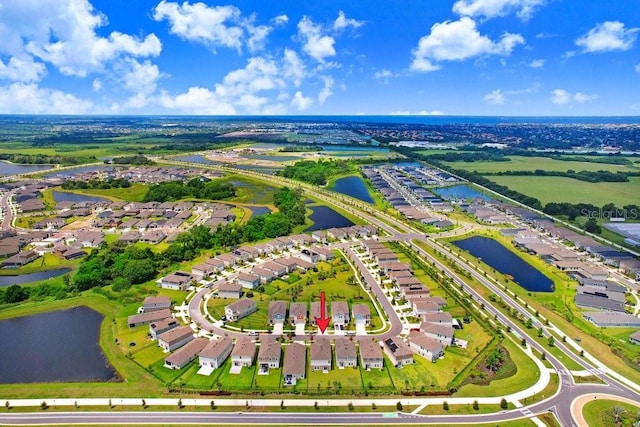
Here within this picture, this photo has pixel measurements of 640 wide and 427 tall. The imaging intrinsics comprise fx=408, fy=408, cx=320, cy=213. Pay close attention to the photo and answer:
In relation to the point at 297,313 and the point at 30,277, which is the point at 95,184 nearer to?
the point at 30,277

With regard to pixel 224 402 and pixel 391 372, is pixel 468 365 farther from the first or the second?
pixel 224 402

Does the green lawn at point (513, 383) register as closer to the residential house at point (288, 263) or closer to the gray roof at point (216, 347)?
the gray roof at point (216, 347)

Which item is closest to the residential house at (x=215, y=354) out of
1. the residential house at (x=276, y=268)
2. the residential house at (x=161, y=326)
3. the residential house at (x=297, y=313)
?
the residential house at (x=161, y=326)

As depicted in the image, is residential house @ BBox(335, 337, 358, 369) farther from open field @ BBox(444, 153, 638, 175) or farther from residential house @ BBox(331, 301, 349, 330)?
open field @ BBox(444, 153, 638, 175)

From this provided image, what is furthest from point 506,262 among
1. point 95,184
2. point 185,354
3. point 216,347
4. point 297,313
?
point 95,184

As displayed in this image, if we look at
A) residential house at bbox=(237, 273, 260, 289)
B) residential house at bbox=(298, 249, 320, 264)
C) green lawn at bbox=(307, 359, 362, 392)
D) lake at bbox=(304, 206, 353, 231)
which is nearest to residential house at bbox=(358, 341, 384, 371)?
green lawn at bbox=(307, 359, 362, 392)

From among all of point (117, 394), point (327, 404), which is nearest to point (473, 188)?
point (327, 404)
